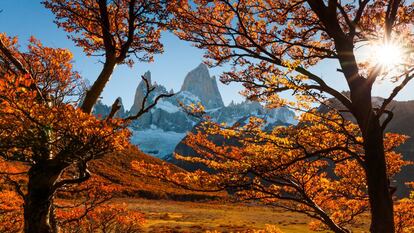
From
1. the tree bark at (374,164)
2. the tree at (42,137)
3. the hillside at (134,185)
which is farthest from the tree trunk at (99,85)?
the hillside at (134,185)

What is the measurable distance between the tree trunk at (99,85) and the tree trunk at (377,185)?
6.55 meters

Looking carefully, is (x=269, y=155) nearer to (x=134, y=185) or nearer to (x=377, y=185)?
(x=377, y=185)

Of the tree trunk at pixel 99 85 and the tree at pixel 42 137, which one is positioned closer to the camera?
the tree at pixel 42 137

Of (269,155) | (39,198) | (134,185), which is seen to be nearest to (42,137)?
(39,198)

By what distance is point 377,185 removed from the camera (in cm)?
709

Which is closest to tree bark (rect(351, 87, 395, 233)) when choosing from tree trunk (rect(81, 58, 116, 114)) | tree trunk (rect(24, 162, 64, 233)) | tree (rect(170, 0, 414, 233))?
tree (rect(170, 0, 414, 233))

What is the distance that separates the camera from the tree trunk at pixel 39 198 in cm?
861

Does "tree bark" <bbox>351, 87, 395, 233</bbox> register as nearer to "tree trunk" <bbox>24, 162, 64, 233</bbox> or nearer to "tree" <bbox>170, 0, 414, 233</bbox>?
"tree" <bbox>170, 0, 414, 233</bbox>

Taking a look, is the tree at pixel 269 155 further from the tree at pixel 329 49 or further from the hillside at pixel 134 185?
the hillside at pixel 134 185

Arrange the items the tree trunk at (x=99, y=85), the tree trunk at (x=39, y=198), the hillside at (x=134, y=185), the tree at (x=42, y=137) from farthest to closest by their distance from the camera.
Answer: the hillside at (x=134, y=185), the tree trunk at (x=99, y=85), the tree trunk at (x=39, y=198), the tree at (x=42, y=137)

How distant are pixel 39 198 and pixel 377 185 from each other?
24.8ft

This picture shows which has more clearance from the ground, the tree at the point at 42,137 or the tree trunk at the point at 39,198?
the tree at the point at 42,137

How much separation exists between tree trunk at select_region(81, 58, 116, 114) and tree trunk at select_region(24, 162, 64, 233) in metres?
1.74

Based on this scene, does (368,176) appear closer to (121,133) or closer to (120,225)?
(121,133)
